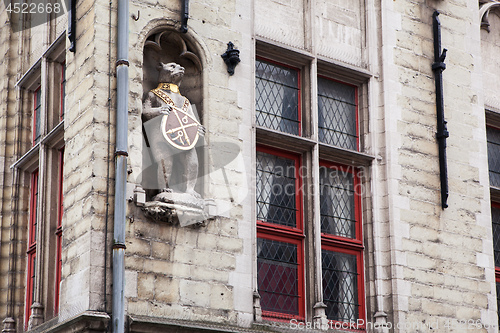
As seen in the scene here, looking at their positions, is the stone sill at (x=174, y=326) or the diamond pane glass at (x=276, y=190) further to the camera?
the diamond pane glass at (x=276, y=190)

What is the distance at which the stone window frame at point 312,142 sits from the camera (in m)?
11.6

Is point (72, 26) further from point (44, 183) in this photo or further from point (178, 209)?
point (178, 209)

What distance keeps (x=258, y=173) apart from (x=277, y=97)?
1.15m

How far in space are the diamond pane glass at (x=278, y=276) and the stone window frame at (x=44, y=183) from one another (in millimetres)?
2532

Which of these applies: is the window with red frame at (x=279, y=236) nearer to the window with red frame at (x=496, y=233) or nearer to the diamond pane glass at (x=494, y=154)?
the window with red frame at (x=496, y=233)

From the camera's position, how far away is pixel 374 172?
12.5 m

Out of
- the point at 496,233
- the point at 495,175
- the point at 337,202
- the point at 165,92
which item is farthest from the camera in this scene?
the point at 495,175

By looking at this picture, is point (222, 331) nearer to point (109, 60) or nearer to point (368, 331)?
point (368, 331)

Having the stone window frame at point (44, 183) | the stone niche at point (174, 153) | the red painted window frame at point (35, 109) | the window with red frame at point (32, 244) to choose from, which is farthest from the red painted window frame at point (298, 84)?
the window with red frame at point (32, 244)

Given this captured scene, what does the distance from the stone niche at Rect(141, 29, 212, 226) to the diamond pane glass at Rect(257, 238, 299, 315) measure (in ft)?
3.61

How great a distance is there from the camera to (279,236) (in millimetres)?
11641

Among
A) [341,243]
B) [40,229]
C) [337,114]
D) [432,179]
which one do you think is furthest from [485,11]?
[40,229]

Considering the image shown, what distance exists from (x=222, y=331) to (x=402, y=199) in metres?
3.52

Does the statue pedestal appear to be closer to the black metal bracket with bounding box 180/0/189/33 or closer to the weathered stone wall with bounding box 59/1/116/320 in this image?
the weathered stone wall with bounding box 59/1/116/320
